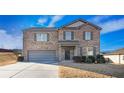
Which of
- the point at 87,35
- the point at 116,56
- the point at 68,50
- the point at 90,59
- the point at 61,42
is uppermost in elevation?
the point at 87,35

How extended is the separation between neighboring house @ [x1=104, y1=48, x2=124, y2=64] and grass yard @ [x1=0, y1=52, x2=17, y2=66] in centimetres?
686

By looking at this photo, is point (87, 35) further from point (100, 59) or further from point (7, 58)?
point (7, 58)

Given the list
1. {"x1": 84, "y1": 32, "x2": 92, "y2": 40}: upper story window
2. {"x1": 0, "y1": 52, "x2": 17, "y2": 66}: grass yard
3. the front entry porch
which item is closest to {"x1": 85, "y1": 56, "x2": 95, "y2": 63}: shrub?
the front entry porch

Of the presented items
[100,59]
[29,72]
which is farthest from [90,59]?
[29,72]

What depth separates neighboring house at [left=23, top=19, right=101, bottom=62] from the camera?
1736 centimetres

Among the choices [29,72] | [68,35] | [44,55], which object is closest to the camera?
[29,72]

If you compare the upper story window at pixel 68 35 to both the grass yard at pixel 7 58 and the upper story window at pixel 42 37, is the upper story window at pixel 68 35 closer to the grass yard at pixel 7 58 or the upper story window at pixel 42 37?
the upper story window at pixel 42 37

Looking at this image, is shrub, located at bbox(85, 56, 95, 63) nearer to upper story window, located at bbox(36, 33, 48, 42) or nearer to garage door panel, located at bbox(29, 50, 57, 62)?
garage door panel, located at bbox(29, 50, 57, 62)

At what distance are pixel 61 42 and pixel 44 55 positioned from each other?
171cm

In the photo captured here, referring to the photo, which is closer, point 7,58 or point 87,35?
point 87,35

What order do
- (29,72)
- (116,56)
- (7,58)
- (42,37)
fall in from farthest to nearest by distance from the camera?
(42,37)
(7,58)
(116,56)
(29,72)

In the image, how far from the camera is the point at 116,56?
54.9 ft
